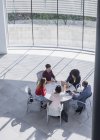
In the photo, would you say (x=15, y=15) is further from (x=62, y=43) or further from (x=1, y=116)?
(x=1, y=116)

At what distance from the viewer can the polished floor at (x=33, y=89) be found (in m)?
7.08

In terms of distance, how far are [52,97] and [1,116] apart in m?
1.66

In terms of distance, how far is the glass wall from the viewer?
10.9 meters

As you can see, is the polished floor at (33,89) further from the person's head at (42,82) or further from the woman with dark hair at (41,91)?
the person's head at (42,82)

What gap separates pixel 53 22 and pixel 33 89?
3521mm

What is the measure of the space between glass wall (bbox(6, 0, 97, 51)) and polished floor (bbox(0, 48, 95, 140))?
448mm

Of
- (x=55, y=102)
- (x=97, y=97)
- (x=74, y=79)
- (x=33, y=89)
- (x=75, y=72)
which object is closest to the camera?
(x=97, y=97)

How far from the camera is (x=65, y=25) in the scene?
1129 cm

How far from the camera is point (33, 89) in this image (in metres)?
9.01

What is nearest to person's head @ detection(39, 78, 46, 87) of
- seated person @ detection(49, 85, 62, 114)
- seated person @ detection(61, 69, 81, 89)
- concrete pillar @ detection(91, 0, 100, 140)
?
seated person @ detection(49, 85, 62, 114)

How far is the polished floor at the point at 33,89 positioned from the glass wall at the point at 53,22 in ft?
1.47

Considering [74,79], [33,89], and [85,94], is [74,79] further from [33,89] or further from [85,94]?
[33,89]

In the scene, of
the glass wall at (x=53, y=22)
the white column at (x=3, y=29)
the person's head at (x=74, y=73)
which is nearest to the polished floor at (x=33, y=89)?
the white column at (x=3, y=29)

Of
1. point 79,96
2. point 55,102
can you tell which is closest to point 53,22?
point 79,96
